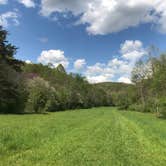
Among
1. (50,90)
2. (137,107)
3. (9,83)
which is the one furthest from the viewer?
(137,107)

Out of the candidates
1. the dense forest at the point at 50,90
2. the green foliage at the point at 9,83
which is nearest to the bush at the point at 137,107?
the dense forest at the point at 50,90

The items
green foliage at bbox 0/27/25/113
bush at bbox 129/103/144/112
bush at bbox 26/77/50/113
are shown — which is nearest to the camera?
green foliage at bbox 0/27/25/113

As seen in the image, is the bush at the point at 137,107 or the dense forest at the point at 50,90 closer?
the dense forest at the point at 50,90

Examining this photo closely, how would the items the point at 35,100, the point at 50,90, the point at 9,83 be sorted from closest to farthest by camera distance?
1. the point at 9,83
2. the point at 35,100
3. the point at 50,90

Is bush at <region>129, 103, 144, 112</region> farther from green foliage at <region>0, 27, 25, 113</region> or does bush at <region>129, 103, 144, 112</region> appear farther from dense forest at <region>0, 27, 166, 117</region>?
green foliage at <region>0, 27, 25, 113</region>

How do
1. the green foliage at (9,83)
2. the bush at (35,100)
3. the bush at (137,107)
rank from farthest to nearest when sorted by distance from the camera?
the bush at (137,107) → the bush at (35,100) → the green foliage at (9,83)

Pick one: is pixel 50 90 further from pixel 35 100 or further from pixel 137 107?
pixel 137 107

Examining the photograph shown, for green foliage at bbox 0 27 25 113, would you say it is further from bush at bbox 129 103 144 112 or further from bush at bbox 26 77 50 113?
bush at bbox 129 103 144 112

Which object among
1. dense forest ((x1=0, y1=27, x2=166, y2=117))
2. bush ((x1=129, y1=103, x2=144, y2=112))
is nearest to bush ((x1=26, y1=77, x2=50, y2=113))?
dense forest ((x1=0, y1=27, x2=166, y2=117))

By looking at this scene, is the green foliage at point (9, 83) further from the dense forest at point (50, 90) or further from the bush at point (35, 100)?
the bush at point (35, 100)

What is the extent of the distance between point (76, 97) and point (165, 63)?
58.1 metres

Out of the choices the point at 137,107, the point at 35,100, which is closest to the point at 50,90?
the point at 35,100

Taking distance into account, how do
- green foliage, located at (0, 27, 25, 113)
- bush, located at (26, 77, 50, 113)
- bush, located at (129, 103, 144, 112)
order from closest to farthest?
green foliage, located at (0, 27, 25, 113) → bush, located at (26, 77, 50, 113) → bush, located at (129, 103, 144, 112)

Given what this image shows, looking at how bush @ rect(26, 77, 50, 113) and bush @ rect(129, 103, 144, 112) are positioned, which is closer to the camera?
bush @ rect(26, 77, 50, 113)
